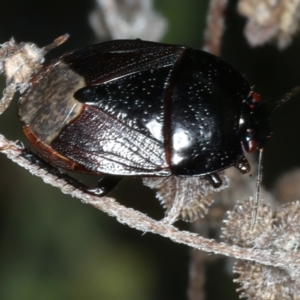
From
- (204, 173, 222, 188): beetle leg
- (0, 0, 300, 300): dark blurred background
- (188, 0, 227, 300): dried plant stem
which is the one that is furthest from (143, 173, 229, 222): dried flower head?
(0, 0, 300, 300): dark blurred background

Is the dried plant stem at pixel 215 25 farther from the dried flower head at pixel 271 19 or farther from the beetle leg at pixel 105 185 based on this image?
the beetle leg at pixel 105 185

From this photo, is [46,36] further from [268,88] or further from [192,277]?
[192,277]

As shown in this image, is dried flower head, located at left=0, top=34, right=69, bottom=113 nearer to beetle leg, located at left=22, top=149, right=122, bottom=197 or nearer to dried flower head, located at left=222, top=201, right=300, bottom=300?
beetle leg, located at left=22, top=149, right=122, bottom=197

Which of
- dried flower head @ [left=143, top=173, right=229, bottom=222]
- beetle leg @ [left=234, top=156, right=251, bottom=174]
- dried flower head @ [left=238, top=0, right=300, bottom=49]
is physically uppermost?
dried flower head @ [left=238, top=0, right=300, bottom=49]

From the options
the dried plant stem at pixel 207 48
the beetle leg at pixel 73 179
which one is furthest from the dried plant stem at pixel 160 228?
the dried plant stem at pixel 207 48

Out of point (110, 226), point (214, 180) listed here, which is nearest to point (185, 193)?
point (214, 180)
